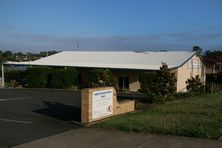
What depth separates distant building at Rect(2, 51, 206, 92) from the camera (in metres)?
43.0

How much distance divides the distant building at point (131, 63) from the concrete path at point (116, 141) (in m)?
28.2

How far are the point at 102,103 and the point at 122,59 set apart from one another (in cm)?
3128

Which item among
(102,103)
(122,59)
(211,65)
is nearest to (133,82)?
(122,59)

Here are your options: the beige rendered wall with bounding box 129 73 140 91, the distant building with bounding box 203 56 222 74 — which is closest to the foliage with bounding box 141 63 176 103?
the beige rendered wall with bounding box 129 73 140 91

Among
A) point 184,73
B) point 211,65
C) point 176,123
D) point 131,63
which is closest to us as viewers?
point 176,123

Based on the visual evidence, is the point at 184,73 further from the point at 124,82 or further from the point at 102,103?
the point at 102,103

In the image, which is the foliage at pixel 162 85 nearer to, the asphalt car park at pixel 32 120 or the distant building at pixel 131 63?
the asphalt car park at pixel 32 120

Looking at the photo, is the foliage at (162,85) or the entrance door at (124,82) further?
the entrance door at (124,82)

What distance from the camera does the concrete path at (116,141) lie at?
36.8 ft

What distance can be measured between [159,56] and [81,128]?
34353 mm

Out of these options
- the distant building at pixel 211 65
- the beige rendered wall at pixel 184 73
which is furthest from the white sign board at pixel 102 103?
the distant building at pixel 211 65

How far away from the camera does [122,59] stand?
4778cm

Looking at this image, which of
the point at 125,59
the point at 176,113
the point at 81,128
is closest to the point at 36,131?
the point at 81,128

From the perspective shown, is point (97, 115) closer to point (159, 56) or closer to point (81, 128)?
point (81, 128)
